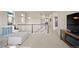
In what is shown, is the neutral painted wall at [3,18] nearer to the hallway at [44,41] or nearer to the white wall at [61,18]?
the hallway at [44,41]

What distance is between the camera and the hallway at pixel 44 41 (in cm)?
162

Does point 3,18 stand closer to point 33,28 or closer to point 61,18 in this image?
point 33,28

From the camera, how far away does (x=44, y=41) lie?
172 cm

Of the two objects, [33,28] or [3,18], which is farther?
[33,28]

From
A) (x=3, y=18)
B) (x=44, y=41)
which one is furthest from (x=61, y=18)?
(x=3, y=18)

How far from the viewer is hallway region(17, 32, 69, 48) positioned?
1622 mm

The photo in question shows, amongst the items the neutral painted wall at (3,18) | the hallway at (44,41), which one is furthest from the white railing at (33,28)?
the neutral painted wall at (3,18)

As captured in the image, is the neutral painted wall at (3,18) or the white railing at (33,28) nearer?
the neutral painted wall at (3,18)

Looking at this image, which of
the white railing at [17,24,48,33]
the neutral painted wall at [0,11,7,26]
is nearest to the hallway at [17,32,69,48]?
the white railing at [17,24,48,33]
